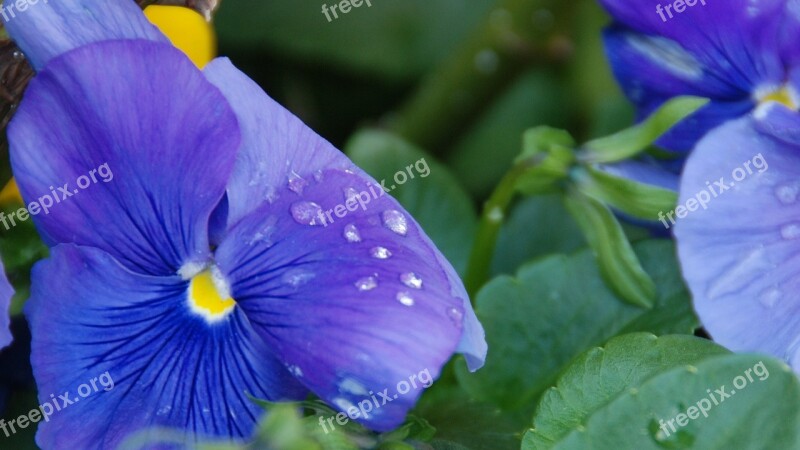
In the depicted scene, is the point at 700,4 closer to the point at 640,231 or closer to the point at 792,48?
the point at 792,48

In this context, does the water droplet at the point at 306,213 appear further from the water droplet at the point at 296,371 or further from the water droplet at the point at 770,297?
the water droplet at the point at 770,297

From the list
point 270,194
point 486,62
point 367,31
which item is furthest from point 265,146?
point 367,31

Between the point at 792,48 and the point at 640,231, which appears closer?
the point at 792,48

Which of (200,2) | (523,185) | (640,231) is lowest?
(640,231)

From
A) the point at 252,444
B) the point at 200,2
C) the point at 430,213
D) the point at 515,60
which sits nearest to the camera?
the point at 252,444

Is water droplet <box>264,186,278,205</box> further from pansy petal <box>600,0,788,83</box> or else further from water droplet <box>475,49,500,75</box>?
water droplet <box>475,49,500,75</box>

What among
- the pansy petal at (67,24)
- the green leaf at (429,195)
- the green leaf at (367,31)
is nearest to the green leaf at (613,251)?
the green leaf at (429,195)

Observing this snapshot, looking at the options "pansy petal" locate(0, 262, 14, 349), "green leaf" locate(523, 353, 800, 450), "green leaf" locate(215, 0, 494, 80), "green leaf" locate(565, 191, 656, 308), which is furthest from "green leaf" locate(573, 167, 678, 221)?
"green leaf" locate(215, 0, 494, 80)

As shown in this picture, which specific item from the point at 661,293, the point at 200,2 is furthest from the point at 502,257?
the point at 200,2
